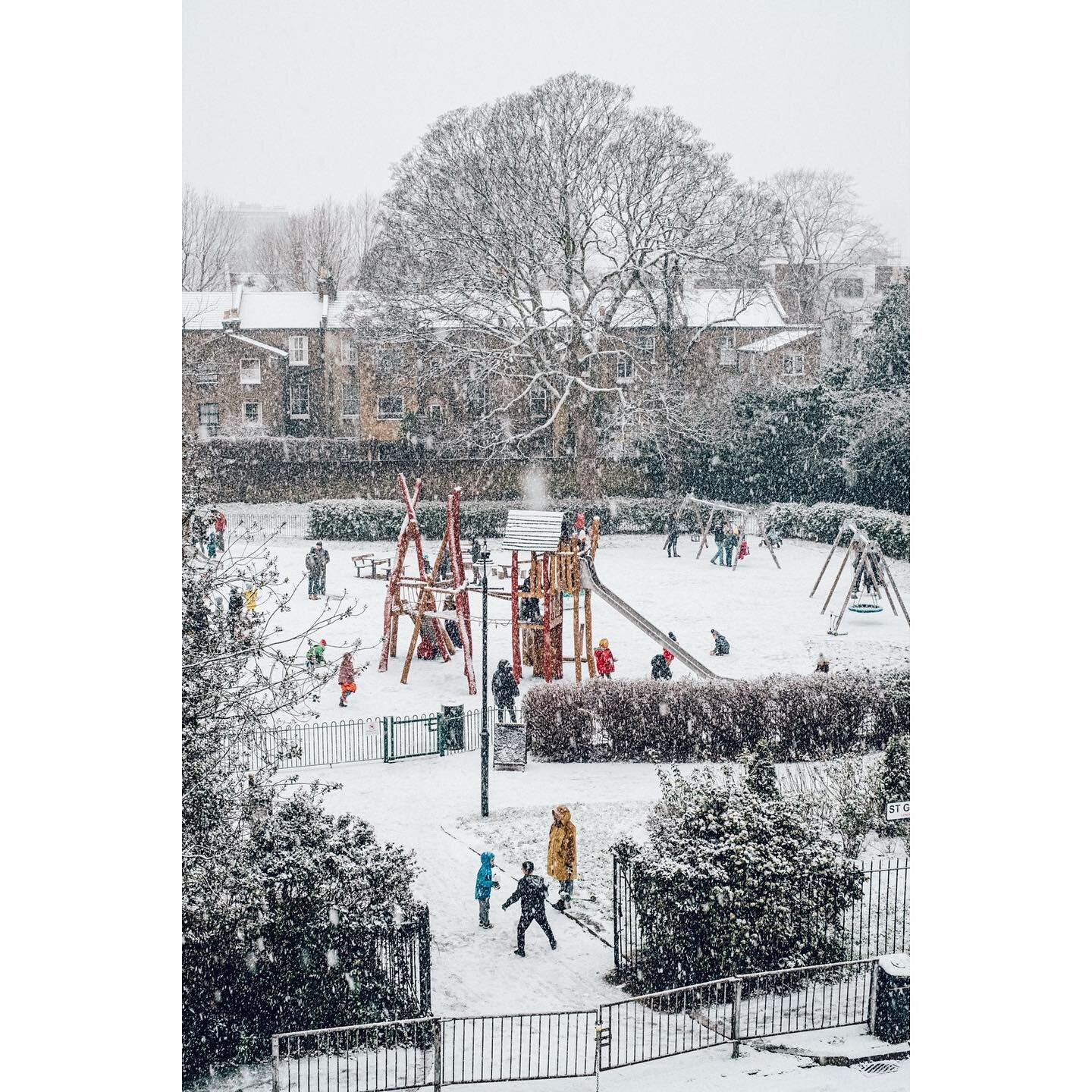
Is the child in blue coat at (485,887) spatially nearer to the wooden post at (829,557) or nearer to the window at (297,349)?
the wooden post at (829,557)

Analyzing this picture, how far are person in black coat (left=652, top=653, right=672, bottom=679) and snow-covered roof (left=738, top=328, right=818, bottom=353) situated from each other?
3075 mm

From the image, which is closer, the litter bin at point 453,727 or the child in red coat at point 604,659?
the litter bin at point 453,727

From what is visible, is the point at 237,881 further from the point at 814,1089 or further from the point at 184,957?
the point at 814,1089

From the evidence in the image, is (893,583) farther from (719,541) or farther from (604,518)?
(604,518)

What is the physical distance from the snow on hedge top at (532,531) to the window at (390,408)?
1.81m

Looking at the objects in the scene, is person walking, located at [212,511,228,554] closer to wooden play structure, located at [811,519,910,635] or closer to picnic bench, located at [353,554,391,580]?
picnic bench, located at [353,554,391,580]

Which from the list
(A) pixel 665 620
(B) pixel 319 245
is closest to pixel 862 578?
(A) pixel 665 620

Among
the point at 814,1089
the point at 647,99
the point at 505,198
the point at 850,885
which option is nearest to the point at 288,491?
the point at 505,198

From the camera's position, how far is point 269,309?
925 centimetres

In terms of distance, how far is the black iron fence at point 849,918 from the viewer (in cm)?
773

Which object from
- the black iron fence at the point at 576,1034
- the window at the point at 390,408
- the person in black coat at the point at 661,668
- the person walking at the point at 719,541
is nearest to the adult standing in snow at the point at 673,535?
the person walking at the point at 719,541

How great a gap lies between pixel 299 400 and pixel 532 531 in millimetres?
2831

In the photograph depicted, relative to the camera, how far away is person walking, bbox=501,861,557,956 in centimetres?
782

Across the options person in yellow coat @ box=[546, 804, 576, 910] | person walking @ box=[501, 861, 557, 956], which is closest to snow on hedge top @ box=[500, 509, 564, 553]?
person in yellow coat @ box=[546, 804, 576, 910]
